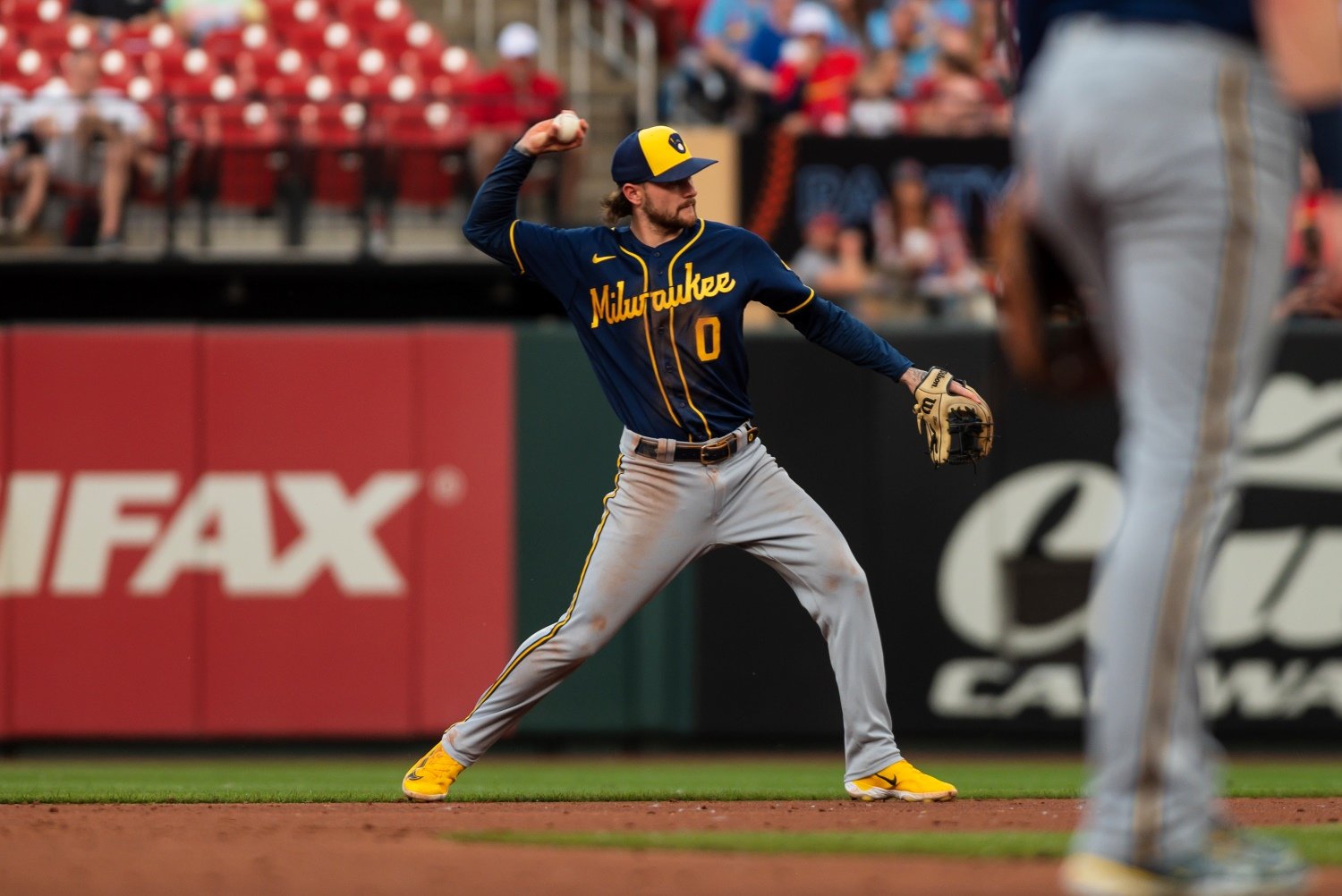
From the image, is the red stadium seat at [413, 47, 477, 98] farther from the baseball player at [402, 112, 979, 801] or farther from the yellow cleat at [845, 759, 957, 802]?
the yellow cleat at [845, 759, 957, 802]

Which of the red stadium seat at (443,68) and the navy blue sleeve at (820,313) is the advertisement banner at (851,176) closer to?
the red stadium seat at (443,68)

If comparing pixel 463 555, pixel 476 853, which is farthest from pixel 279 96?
pixel 476 853

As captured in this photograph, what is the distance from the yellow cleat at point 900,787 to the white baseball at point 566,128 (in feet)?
6.80

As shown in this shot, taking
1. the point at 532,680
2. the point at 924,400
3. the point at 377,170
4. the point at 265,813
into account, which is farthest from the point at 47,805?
the point at 377,170

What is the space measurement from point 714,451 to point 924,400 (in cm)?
64

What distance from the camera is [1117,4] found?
273 centimetres

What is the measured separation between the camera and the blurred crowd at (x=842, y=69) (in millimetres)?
11531

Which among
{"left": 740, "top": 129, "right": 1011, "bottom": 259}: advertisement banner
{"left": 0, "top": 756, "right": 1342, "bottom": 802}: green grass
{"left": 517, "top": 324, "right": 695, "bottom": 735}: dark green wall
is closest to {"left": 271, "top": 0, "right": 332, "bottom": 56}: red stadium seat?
{"left": 740, "top": 129, "right": 1011, "bottom": 259}: advertisement banner

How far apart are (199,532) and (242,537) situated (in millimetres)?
228

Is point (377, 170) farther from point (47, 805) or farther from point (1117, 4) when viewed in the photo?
point (1117, 4)

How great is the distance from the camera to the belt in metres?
5.38

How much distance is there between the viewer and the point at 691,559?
5422mm

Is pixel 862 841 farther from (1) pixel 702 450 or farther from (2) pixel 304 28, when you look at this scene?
(2) pixel 304 28

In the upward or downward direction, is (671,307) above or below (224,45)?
below
